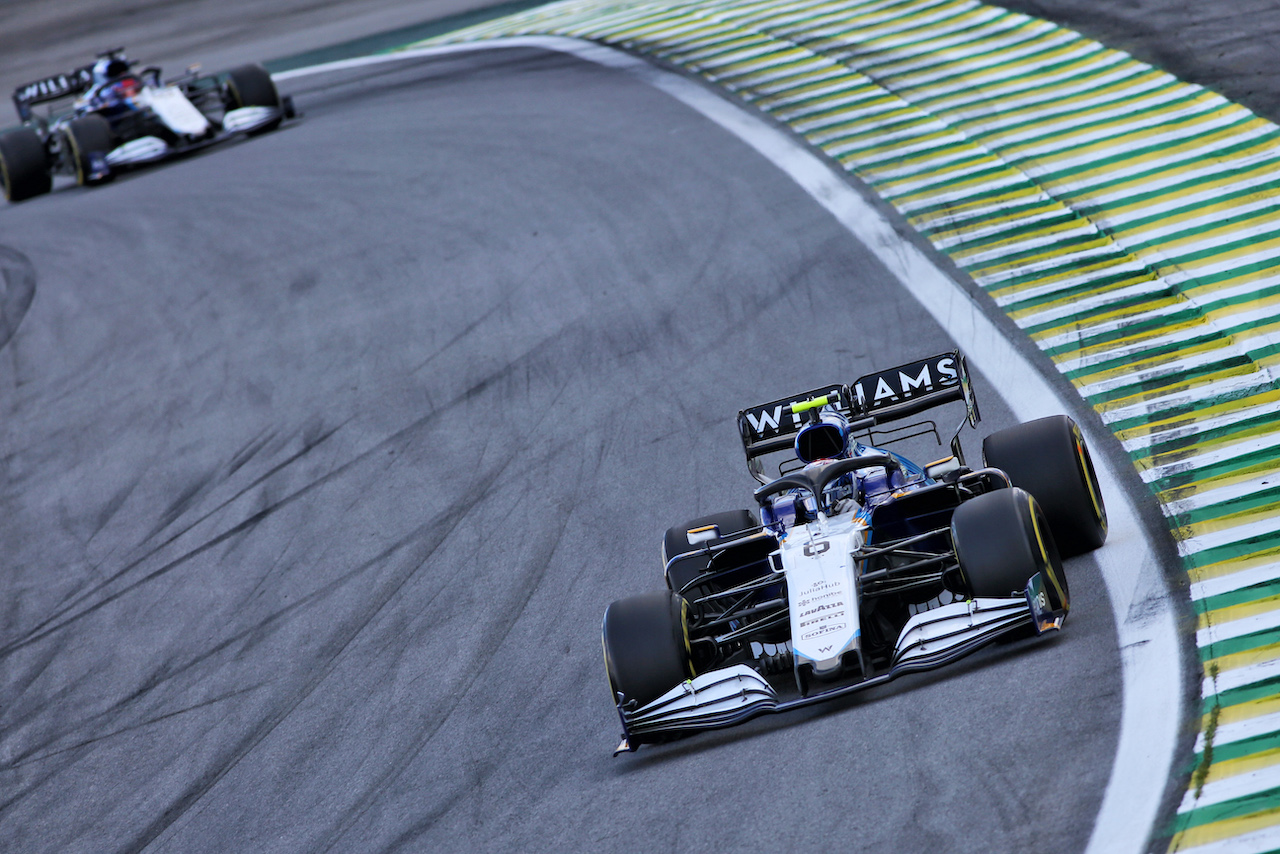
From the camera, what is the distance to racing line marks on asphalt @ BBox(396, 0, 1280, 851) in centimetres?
860

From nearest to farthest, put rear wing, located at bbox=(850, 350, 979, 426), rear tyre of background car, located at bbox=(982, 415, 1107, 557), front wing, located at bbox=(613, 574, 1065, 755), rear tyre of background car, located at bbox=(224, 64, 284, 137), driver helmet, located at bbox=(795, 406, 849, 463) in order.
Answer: front wing, located at bbox=(613, 574, 1065, 755)
rear tyre of background car, located at bbox=(982, 415, 1107, 557)
driver helmet, located at bbox=(795, 406, 849, 463)
rear wing, located at bbox=(850, 350, 979, 426)
rear tyre of background car, located at bbox=(224, 64, 284, 137)

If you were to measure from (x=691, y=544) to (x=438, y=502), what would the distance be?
11.8 feet

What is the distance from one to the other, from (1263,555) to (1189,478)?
1.23 m

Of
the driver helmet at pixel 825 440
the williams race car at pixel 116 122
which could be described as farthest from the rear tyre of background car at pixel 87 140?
the driver helmet at pixel 825 440

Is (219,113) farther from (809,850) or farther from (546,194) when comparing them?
(809,850)

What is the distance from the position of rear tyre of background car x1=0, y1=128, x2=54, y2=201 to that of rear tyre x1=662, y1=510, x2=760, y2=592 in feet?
51.9

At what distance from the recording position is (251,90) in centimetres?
2159

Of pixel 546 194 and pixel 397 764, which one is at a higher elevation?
pixel 546 194

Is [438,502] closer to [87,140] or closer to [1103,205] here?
[1103,205]

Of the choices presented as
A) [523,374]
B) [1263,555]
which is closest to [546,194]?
[523,374]

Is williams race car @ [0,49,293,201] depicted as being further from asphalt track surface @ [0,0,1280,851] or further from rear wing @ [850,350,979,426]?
rear wing @ [850,350,979,426]

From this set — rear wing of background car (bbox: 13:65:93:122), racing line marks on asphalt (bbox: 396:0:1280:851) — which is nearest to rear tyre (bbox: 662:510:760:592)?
racing line marks on asphalt (bbox: 396:0:1280:851)

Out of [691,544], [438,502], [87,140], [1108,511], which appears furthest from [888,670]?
[87,140]

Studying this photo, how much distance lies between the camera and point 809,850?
20.7ft
